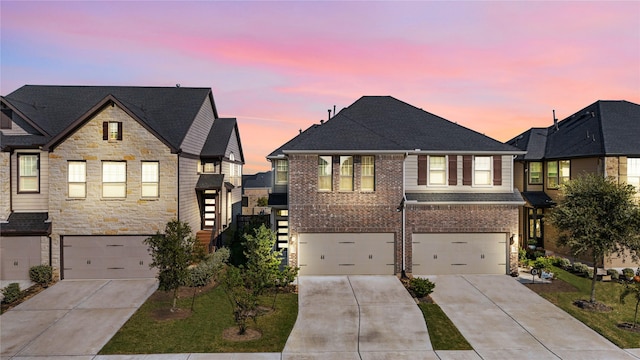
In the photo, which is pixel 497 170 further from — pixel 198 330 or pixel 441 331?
pixel 198 330

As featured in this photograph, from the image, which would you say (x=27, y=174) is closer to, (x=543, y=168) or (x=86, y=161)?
(x=86, y=161)

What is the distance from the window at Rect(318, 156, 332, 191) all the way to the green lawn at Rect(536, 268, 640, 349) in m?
11.6

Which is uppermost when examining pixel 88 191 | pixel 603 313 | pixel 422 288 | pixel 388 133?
pixel 388 133

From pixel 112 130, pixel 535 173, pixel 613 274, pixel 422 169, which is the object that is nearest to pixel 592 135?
pixel 535 173

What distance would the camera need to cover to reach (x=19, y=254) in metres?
21.2

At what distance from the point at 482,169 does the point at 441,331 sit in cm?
1110

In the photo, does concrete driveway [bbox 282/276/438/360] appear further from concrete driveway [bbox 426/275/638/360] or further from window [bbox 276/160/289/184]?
window [bbox 276/160/289/184]

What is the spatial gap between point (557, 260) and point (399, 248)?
10368 mm

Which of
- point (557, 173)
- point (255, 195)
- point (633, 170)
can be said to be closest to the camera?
point (633, 170)

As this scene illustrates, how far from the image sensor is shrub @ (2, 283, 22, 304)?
58.4 ft

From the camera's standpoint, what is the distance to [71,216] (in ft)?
70.0

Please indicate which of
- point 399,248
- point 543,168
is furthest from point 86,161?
point 543,168

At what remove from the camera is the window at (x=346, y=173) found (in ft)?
71.1

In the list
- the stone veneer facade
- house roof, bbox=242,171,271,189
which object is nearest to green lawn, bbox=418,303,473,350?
the stone veneer facade
